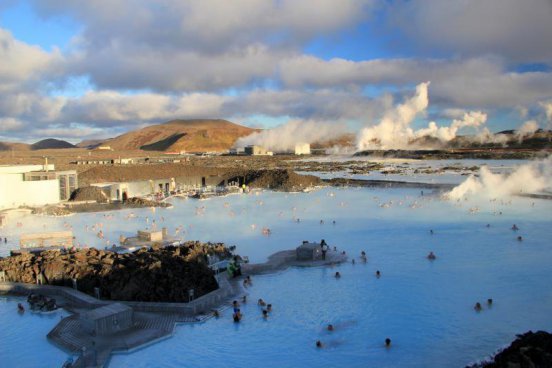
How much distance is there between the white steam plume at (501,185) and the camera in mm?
35784

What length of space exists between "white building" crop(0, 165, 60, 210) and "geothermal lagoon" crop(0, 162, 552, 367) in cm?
542

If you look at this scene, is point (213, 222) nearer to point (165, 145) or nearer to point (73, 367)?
point (73, 367)

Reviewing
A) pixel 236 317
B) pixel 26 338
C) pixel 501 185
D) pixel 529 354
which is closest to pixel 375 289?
pixel 236 317

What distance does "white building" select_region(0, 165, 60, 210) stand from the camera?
3164 cm

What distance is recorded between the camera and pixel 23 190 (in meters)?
32.3

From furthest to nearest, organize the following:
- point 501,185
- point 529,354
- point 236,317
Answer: point 501,185 → point 236,317 → point 529,354

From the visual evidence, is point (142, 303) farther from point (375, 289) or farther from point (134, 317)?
point (375, 289)

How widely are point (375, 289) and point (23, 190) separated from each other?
27242mm

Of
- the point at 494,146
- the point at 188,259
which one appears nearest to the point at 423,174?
the point at 188,259

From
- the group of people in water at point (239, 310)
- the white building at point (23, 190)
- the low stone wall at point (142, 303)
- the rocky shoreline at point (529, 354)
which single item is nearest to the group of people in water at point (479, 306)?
the rocky shoreline at point (529, 354)

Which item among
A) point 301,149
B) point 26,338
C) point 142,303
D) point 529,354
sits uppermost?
point 301,149

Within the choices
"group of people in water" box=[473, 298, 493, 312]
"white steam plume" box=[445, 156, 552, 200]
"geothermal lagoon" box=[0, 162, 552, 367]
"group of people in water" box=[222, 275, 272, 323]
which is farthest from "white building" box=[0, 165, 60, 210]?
"group of people in water" box=[473, 298, 493, 312]

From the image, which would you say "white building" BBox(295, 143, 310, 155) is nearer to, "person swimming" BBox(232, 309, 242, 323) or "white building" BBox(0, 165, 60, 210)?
"white building" BBox(0, 165, 60, 210)

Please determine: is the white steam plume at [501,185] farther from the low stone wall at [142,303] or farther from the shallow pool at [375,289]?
the low stone wall at [142,303]
